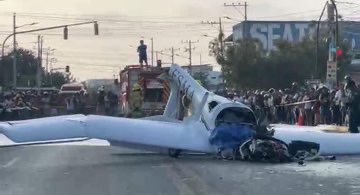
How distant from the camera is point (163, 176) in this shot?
16.0 m

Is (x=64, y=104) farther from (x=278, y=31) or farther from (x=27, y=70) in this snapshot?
(x=27, y=70)

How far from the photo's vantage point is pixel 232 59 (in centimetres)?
8000

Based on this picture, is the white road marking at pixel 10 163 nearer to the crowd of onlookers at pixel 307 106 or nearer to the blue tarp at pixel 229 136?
the blue tarp at pixel 229 136

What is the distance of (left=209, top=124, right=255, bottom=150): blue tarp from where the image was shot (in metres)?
19.5

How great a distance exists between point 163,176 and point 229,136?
12.2ft

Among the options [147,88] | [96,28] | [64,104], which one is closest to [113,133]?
Answer: [147,88]

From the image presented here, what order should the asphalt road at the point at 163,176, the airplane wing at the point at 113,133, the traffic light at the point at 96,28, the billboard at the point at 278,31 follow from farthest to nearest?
the billboard at the point at 278,31, the traffic light at the point at 96,28, the airplane wing at the point at 113,133, the asphalt road at the point at 163,176

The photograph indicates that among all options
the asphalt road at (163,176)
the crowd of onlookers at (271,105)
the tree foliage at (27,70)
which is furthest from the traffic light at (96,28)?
the tree foliage at (27,70)

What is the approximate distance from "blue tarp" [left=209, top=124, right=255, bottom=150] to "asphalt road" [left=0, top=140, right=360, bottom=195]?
440 mm

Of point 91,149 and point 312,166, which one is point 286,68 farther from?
point 312,166

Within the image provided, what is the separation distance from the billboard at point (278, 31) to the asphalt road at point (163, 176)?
87018mm

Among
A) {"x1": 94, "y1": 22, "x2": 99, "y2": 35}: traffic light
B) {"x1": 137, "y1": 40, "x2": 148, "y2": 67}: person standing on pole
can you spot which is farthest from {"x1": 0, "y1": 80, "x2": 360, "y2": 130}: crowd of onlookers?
{"x1": 137, "y1": 40, "x2": 148, "y2": 67}: person standing on pole

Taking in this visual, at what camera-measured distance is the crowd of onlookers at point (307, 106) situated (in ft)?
104

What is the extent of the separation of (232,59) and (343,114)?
48703 mm
